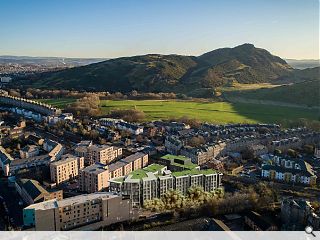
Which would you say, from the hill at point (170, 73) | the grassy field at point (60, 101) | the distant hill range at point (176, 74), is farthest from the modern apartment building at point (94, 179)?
the hill at point (170, 73)

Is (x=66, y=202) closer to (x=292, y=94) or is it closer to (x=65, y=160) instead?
(x=65, y=160)

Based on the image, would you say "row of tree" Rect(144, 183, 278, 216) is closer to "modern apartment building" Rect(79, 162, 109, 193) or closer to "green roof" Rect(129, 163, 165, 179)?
"green roof" Rect(129, 163, 165, 179)

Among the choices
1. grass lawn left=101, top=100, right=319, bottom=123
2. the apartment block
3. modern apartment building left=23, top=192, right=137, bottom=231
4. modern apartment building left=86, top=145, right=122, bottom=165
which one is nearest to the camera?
modern apartment building left=23, top=192, right=137, bottom=231

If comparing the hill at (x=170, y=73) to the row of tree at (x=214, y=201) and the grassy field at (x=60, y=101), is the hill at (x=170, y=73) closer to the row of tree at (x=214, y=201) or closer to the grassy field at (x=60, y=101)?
the grassy field at (x=60, y=101)

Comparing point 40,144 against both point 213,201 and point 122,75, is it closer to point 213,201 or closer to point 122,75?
point 213,201

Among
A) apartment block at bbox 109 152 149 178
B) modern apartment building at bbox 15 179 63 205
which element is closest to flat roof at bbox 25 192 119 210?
modern apartment building at bbox 15 179 63 205
